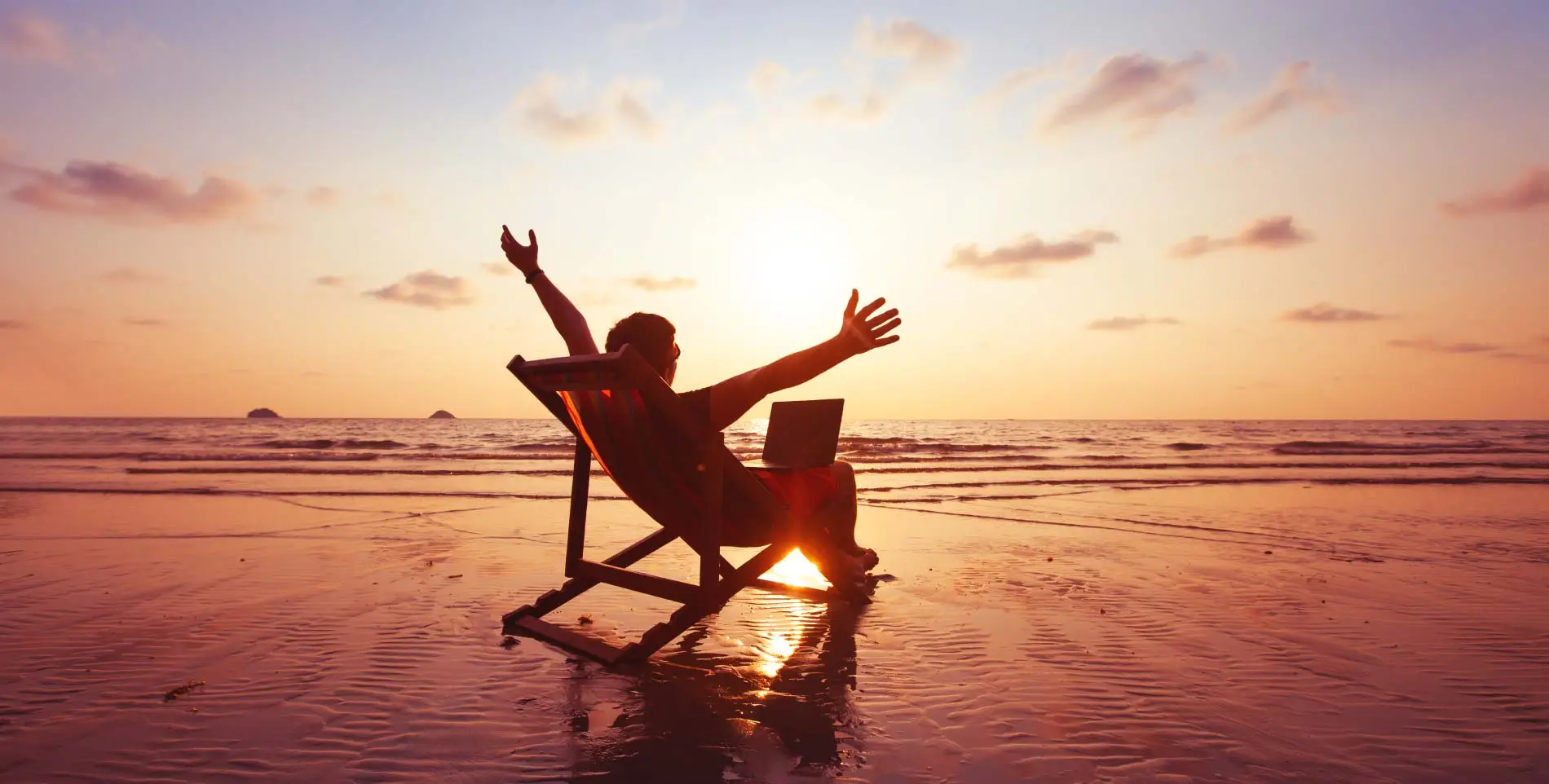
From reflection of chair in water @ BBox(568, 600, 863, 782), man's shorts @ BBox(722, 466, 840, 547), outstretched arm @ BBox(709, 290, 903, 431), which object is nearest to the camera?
reflection of chair in water @ BBox(568, 600, 863, 782)

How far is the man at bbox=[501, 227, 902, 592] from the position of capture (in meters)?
2.80

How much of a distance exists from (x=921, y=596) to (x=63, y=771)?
13.2 ft

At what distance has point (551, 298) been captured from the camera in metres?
4.07

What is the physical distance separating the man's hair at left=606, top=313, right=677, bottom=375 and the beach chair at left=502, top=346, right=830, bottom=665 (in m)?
0.31

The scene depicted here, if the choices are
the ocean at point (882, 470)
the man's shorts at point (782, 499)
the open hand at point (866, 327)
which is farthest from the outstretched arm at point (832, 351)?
the ocean at point (882, 470)

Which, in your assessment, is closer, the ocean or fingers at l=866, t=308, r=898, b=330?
fingers at l=866, t=308, r=898, b=330

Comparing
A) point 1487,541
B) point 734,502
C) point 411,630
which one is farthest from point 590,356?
point 1487,541

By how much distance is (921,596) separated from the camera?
489cm

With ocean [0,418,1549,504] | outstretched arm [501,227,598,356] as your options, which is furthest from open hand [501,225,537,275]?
ocean [0,418,1549,504]

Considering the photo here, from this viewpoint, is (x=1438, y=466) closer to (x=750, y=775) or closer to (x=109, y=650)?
(x=750, y=775)

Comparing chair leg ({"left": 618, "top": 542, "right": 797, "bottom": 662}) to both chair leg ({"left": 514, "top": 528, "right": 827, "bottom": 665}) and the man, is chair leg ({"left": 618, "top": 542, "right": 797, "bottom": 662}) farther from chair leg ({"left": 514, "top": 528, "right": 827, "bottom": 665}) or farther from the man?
the man

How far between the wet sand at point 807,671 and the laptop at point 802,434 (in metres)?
0.90

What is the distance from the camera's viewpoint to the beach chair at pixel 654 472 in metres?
3.20

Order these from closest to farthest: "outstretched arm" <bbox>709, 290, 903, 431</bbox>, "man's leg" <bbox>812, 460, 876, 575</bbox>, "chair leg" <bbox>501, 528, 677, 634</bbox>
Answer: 1. "outstretched arm" <bbox>709, 290, 903, 431</bbox>
2. "chair leg" <bbox>501, 528, 677, 634</bbox>
3. "man's leg" <bbox>812, 460, 876, 575</bbox>
